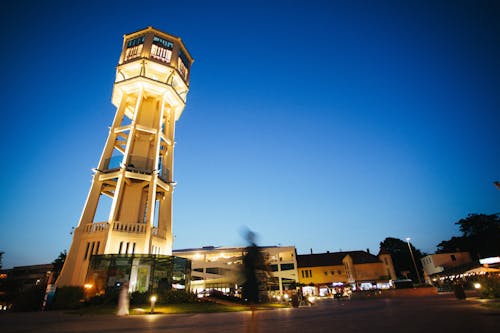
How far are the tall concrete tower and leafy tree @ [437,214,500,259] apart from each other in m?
57.7

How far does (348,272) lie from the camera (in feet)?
203

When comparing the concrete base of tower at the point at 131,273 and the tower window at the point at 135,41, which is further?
the tower window at the point at 135,41

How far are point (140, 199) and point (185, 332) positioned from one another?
82.2 feet

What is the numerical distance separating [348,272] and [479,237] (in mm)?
28441

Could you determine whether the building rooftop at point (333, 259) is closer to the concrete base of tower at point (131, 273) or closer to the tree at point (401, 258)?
the tree at point (401, 258)

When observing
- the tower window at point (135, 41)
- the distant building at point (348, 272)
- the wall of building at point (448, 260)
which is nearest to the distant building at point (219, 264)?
the distant building at point (348, 272)

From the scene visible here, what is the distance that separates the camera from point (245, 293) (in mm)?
7648

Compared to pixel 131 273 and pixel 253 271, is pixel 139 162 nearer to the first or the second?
pixel 131 273

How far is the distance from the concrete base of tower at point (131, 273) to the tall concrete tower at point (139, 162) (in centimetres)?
114

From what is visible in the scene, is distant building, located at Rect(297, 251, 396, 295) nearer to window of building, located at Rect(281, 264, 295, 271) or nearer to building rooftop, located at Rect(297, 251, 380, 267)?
building rooftop, located at Rect(297, 251, 380, 267)

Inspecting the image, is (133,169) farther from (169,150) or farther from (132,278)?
(132,278)

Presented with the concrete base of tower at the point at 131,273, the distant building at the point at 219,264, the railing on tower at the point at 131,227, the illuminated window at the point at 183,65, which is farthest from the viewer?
the distant building at the point at 219,264

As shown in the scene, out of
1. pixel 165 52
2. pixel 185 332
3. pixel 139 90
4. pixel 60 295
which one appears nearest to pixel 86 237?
pixel 60 295

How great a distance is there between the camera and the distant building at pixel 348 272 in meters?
59.1
